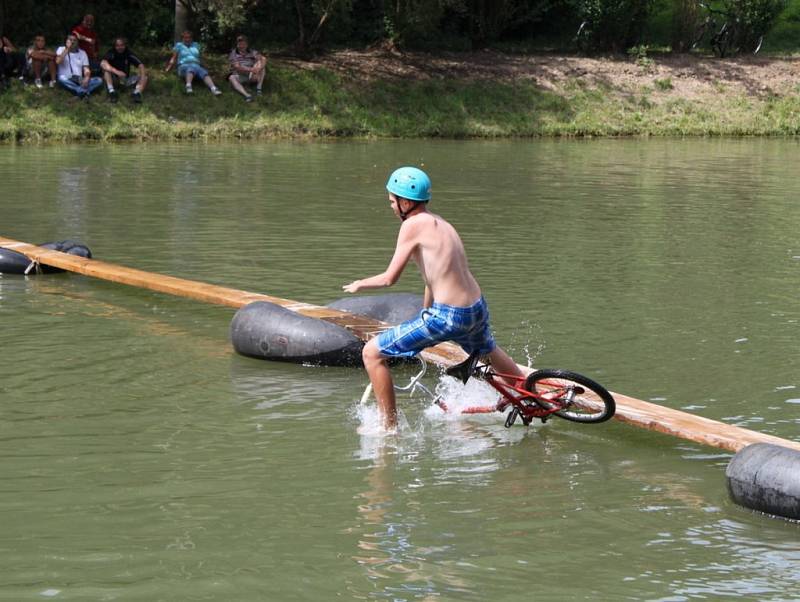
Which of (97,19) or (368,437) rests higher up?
(97,19)

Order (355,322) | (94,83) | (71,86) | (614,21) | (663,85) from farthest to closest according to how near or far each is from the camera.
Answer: (614,21)
(663,85)
(94,83)
(71,86)
(355,322)

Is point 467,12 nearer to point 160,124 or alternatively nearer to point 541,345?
point 160,124

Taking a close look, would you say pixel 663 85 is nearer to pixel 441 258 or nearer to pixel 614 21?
pixel 614 21

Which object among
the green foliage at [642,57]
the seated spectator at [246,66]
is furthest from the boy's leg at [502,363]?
the green foliage at [642,57]

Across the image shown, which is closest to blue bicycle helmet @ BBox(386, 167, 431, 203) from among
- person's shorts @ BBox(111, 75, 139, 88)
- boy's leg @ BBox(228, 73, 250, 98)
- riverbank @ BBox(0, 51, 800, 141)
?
riverbank @ BBox(0, 51, 800, 141)

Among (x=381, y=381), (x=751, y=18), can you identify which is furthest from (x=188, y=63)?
(x=381, y=381)

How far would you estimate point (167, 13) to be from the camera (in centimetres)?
3497

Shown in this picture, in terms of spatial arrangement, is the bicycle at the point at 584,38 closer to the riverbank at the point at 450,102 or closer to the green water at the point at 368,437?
the riverbank at the point at 450,102

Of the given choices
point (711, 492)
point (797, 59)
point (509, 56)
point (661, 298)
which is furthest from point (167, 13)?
point (711, 492)

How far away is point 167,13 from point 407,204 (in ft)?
93.8

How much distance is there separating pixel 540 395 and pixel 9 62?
2356 centimetres

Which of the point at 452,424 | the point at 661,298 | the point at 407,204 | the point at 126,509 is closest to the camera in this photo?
the point at 126,509

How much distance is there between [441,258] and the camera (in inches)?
309

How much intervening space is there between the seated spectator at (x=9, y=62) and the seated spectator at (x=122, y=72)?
5.77 ft
